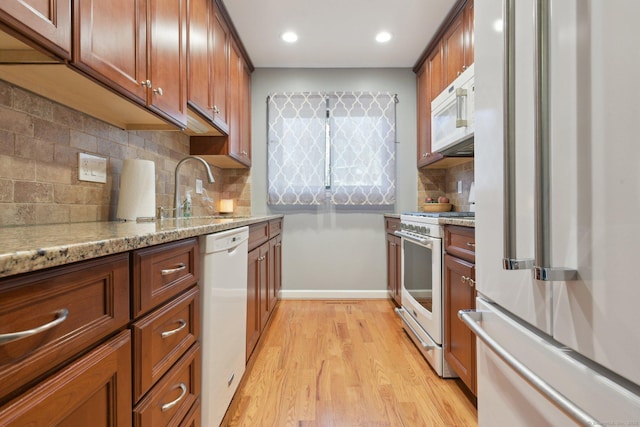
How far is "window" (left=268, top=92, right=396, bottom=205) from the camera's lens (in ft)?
10.4

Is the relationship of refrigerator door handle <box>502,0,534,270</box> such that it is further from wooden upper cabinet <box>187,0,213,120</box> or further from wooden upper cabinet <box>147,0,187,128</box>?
wooden upper cabinet <box>187,0,213,120</box>

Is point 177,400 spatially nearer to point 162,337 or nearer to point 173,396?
point 173,396

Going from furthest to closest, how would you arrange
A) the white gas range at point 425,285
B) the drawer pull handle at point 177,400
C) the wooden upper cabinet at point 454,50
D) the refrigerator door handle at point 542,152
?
1. the wooden upper cabinet at point 454,50
2. the white gas range at point 425,285
3. the drawer pull handle at point 177,400
4. the refrigerator door handle at point 542,152

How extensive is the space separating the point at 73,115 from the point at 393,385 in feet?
6.63

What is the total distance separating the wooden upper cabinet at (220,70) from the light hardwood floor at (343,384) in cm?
168

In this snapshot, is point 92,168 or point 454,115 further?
point 454,115

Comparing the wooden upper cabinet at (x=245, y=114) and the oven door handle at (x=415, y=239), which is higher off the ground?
the wooden upper cabinet at (x=245, y=114)

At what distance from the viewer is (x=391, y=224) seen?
2961mm

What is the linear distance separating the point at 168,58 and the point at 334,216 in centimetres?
215

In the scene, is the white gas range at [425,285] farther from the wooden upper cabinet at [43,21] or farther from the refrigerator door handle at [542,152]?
the wooden upper cabinet at [43,21]

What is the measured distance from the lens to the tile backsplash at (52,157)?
1.01 metres

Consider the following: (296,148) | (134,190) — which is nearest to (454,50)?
(296,148)

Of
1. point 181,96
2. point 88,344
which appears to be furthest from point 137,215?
point 88,344

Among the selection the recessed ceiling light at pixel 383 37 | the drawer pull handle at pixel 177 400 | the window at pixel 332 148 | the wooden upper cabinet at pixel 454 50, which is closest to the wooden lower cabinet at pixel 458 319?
the drawer pull handle at pixel 177 400
